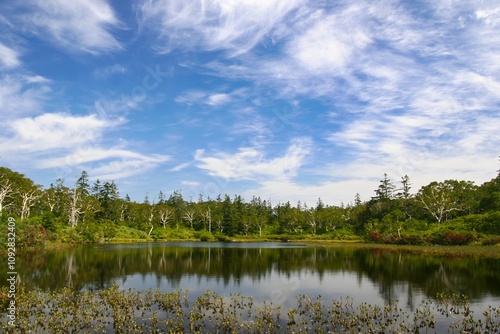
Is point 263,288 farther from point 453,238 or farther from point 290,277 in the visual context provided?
point 453,238

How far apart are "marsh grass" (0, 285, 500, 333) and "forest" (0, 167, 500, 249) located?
3714 centimetres

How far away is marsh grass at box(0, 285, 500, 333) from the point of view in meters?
17.3

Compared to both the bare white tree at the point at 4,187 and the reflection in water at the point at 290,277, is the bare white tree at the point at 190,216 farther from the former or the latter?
the reflection in water at the point at 290,277

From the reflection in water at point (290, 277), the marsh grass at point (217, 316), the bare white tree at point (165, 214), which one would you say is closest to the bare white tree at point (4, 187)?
the reflection in water at point (290, 277)

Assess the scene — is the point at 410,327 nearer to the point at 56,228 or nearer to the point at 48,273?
the point at 48,273

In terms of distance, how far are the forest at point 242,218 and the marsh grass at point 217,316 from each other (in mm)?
37137

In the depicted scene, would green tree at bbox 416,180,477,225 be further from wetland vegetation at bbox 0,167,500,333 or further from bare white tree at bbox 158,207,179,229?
bare white tree at bbox 158,207,179,229

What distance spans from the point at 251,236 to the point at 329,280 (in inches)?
3405

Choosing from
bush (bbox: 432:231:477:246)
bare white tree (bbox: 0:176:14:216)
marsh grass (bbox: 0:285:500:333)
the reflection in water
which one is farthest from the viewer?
bare white tree (bbox: 0:176:14:216)

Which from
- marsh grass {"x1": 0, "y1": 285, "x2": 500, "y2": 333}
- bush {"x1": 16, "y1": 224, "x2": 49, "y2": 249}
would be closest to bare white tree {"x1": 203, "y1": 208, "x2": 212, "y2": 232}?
bush {"x1": 16, "y1": 224, "x2": 49, "y2": 249}

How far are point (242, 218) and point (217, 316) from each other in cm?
10741

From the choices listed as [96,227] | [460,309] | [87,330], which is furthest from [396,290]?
[96,227]

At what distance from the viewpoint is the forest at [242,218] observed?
69.1m

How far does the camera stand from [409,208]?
97.6 m
